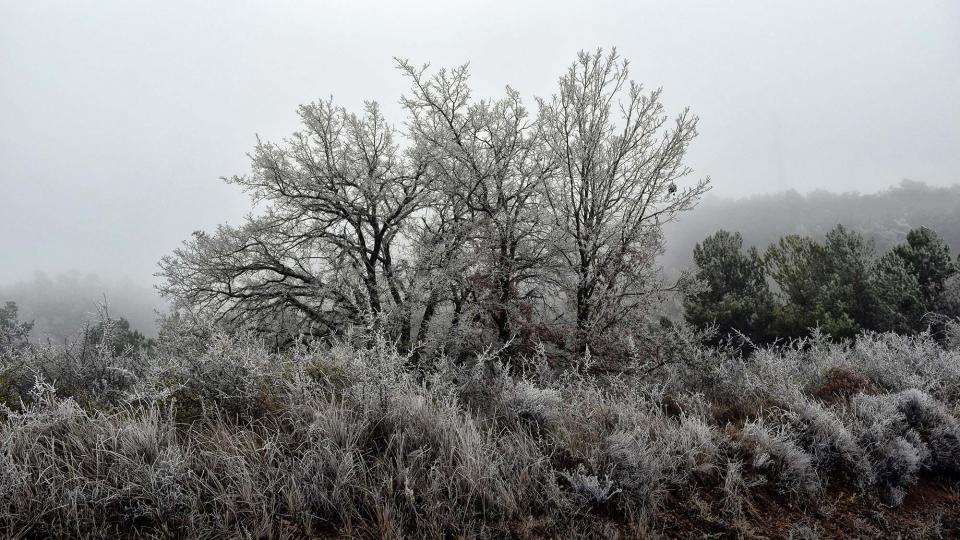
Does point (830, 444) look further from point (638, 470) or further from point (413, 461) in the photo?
point (413, 461)

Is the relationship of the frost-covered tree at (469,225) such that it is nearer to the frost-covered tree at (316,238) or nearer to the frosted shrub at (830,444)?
the frost-covered tree at (316,238)

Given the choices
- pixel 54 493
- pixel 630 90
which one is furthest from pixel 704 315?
pixel 54 493

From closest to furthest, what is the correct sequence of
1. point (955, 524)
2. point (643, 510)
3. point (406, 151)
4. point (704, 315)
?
point (643, 510), point (955, 524), point (406, 151), point (704, 315)

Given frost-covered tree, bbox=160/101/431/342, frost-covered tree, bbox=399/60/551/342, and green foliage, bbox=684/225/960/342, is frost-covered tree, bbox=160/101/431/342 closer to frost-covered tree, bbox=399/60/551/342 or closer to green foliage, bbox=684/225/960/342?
frost-covered tree, bbox=399/60/551/342

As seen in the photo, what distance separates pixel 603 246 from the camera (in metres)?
8.45

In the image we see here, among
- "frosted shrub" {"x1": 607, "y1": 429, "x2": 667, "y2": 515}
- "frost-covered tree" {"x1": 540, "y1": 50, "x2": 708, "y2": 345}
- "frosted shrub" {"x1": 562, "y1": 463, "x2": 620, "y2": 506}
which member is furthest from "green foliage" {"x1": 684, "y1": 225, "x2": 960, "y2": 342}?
"frosted shrub" {"x1": 562, "y1": 463, "x2": 620, "y2": 506}

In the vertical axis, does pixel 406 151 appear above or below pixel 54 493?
above

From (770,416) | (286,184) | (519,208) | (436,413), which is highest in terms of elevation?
(286,184)

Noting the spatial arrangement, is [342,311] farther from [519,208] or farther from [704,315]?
[704,315]

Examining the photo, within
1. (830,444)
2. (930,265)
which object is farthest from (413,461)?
(930,265)

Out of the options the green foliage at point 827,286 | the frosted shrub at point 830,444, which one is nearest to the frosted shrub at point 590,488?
the frosted shrub at point 830,444

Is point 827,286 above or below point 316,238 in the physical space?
below

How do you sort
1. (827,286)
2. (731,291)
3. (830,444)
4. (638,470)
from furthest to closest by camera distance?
(731,291), (827,286), (830,444), (638,470)

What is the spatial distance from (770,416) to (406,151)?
28.6 feet
